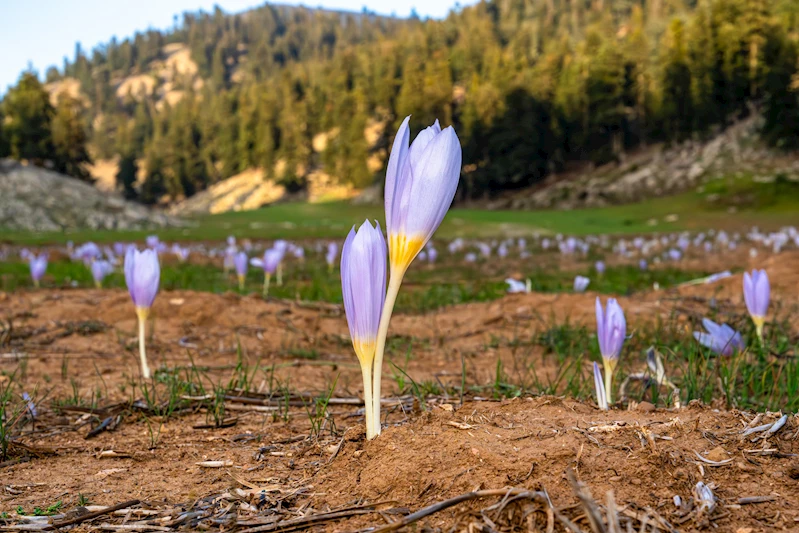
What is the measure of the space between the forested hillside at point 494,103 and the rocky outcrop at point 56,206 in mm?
26236

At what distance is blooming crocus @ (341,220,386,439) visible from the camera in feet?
5.04

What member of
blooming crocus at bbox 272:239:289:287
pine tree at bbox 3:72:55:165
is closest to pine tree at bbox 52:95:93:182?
pine tree at bbox 3:72:55:165

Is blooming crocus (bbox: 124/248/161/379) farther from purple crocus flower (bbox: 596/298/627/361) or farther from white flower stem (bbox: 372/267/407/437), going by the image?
purple crocus flower (bbox: 596/298/627/361)

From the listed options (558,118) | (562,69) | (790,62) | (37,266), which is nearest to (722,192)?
(790,62)

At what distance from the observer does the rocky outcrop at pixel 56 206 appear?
108 ft

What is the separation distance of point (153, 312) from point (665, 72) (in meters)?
52.4

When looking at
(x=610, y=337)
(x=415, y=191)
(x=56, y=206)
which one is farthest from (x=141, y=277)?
(x=56, y=206)

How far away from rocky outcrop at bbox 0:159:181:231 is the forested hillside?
26236mm

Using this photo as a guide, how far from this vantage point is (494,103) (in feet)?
198

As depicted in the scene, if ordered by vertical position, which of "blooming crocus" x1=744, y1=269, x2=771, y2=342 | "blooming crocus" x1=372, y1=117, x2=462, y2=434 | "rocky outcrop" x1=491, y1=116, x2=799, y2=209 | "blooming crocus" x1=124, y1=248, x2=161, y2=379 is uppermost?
"blooming crocus" x1=372, y1=117, x2=462, y2=434

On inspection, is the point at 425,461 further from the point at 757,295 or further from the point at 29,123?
the point at 29,123

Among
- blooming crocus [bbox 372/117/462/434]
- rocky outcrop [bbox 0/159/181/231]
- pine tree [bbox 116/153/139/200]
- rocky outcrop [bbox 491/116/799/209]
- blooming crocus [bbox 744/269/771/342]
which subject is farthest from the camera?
pine tree [bbox 116/153/139/200]

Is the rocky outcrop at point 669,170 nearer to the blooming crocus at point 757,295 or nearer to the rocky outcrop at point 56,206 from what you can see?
the rocky outcrop at point 56,206

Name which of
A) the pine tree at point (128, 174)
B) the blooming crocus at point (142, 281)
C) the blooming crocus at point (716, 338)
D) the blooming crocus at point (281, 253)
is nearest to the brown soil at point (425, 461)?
the blooming crocus at point (142, 281)
